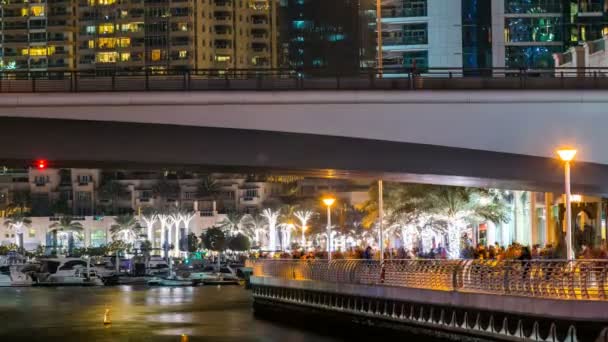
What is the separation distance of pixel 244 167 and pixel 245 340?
685cm

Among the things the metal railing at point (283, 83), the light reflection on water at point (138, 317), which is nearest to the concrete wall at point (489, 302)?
the light reflection on water at point (138, 317)

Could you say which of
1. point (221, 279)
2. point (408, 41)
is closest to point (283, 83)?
point (221, 279)

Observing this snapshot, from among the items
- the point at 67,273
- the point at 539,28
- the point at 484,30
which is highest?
the point at 539,28

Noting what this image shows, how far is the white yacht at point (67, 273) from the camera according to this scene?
127500mm

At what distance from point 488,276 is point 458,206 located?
41370 mm

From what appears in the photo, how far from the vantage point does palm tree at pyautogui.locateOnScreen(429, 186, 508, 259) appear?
8031 centimetres

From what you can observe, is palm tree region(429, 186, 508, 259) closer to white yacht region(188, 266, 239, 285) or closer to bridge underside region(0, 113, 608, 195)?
bridge underside region(0, 113, 608, 195)

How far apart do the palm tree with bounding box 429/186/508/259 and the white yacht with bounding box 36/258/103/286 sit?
5305 cm

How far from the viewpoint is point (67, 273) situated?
13000 centimetres

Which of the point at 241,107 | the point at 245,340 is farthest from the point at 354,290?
the point at 241,107

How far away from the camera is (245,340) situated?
5400 centimetres

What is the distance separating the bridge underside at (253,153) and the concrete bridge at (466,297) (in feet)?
13.9

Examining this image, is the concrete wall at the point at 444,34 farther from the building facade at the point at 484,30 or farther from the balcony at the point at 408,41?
the balcony at the point at 408,41

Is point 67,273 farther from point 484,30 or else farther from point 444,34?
point 484,30
